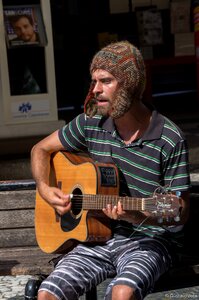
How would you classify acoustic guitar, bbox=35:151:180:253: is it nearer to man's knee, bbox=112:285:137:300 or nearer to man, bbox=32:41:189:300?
man, bbox=32:41:189:300

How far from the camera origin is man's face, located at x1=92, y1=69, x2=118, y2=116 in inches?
147

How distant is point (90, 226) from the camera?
12.4ft

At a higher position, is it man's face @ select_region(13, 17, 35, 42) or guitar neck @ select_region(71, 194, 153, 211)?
man's face @ select_region(13, 17, 35, 42)

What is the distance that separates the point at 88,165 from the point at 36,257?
137 centimetres

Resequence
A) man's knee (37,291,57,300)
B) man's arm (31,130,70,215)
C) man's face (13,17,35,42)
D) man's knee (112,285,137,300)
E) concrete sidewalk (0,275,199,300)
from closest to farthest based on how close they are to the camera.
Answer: man's knee (112,285,137,300) < man's knee (37,291,57,300) < man's arm (31,130,70,215) < concrete sidewalk (0,275,199,300) < man's face (13,17,35,42)

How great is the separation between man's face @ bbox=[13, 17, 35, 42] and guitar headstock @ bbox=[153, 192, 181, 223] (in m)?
3.53

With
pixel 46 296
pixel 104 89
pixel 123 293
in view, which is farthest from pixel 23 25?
pixel 123 293

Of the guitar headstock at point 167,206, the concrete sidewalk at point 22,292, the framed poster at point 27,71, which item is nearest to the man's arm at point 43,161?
the guitar headstock at point 167,206

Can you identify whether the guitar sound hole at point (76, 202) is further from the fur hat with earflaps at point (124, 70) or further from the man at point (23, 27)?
the man at point (23, 27)

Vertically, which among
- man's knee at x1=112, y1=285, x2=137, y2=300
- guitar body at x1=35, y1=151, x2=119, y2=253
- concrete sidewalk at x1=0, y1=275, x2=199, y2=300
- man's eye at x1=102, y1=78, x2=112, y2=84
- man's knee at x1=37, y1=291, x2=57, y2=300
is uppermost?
man's eye at x1=102, y1=78, x2=112, y2=84

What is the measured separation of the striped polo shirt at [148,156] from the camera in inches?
146

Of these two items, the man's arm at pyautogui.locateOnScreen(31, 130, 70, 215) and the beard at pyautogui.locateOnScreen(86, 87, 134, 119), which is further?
the man's arm at pyautogui.locateOnScreen(31, 130, 70, 215)

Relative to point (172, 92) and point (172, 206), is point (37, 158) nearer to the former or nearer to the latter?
point (172, 206)

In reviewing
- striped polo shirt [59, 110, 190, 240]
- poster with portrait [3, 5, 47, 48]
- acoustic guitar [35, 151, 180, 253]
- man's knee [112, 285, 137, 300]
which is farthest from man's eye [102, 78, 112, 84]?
poster with portrait [3, 5, 47, 48]
